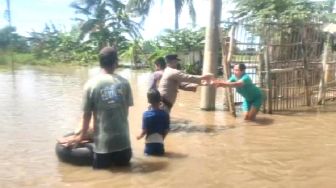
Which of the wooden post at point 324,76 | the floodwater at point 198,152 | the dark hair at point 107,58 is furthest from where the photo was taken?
the wooden post at point 324,76

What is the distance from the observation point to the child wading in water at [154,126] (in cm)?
741

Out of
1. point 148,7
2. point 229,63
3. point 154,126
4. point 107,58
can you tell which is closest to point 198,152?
point 154,126

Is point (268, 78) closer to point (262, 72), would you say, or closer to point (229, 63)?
point (262, 72)

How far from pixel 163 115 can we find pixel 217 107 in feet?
18.0

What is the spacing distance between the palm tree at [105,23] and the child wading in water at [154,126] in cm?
2873

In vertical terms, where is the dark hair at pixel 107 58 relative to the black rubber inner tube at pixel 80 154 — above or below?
above

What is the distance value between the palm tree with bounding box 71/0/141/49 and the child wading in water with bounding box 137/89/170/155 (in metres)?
28.7

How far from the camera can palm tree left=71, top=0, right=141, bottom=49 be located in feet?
119

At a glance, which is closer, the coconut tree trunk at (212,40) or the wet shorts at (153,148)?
the wet shorts at (153,148)

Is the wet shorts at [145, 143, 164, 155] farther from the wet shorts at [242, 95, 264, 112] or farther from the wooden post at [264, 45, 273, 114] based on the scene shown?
the wooden post at [264, 45, 273, 114]

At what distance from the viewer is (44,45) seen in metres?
41.7

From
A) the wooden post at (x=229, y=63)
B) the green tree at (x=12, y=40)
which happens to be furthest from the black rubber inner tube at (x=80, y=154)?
the green tree at (x=12, y=40)

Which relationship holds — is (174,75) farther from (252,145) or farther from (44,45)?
(44,45)

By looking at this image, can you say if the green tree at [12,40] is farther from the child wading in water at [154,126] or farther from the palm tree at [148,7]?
the child wading in water at [154,126]
